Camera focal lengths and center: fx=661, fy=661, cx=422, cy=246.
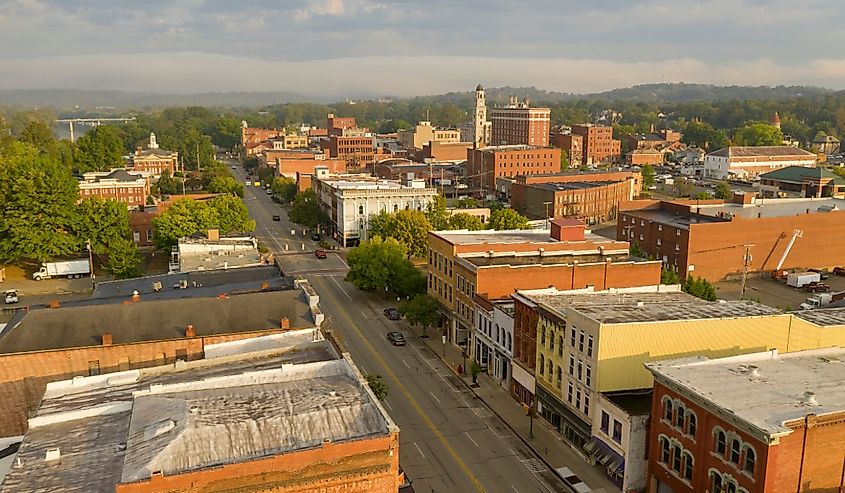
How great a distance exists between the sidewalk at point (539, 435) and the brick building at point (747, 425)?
12.2 ft

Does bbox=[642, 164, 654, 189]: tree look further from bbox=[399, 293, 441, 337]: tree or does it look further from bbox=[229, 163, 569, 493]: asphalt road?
bbox=[399, 293, 441, 337]: tree

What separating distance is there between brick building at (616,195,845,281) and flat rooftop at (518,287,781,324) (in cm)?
3127

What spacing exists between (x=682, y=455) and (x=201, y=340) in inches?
1074

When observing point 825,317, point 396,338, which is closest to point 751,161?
point 825,317

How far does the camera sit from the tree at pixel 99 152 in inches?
5930

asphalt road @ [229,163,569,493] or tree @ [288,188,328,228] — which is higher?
tree @ [288,188,328,228]

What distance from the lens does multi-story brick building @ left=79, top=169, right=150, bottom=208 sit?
11344cm

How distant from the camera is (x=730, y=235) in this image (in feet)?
265

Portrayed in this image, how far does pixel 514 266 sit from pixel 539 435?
16.0m

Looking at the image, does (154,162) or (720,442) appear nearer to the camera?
(720,442)

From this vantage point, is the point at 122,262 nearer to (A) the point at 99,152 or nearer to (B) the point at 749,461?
(B) the point at 749,461

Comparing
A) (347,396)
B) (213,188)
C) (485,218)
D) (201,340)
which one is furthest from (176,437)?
(213,188)

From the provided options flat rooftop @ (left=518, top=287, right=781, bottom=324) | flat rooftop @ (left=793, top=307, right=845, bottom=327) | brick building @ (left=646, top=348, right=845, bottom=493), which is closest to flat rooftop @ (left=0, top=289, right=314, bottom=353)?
flat rooftop @ (left=518, top=287, right=781, bottom=324)

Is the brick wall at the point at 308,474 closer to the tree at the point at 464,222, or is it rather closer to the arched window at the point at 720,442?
the arched window at the point at 720,442
